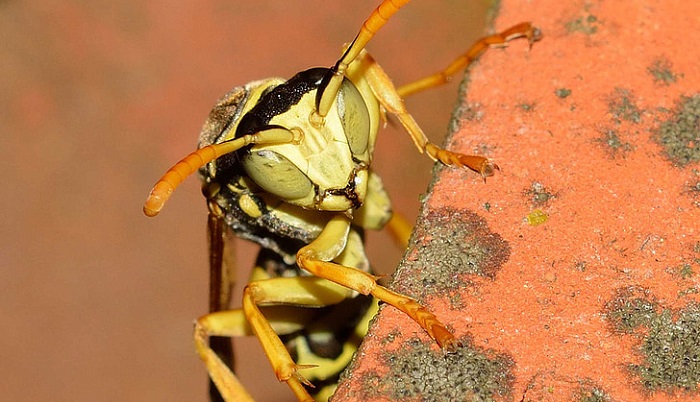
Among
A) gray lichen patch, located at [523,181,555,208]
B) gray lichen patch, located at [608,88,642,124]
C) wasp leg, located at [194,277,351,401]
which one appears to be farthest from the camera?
wasp leg, located at [194,277,351,401]

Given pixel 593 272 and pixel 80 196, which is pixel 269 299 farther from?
pixel 80 196

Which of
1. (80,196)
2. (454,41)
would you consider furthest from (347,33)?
(80,196)

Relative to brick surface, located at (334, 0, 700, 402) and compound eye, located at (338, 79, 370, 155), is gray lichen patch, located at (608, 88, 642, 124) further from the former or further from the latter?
compound eye, located at (338, 79, 370, 155)

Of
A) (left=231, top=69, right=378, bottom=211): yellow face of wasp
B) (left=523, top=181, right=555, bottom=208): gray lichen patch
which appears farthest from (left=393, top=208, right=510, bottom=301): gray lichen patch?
(left=231, top=69, right=378, bottom=211): yellow face of wasp

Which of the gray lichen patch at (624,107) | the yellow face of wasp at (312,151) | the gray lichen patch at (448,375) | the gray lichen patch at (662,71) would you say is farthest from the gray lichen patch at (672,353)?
the yellow face of wasp at (312,151)

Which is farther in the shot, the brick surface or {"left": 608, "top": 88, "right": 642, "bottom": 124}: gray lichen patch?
{"left": 608, "top": 88, "right": 642, "bottom": 124}: gray lichen patch

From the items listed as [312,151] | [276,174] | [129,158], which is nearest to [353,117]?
[312,151]

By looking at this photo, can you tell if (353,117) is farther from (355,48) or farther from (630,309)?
(630,309)
